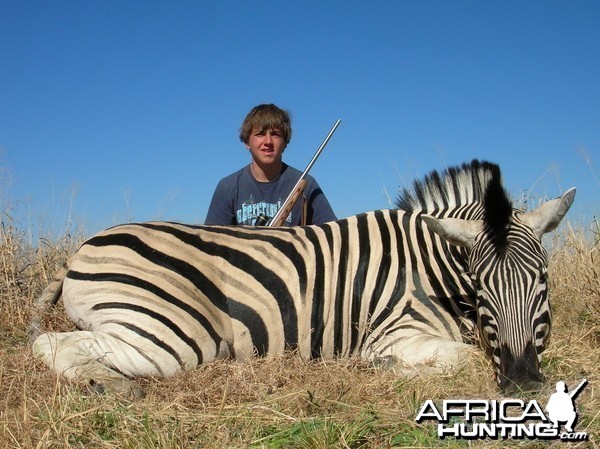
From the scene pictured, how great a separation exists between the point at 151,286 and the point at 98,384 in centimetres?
55

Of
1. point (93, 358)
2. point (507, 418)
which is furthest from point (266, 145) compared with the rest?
point (507, 418)

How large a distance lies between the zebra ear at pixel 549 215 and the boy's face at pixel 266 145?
8.86 ft

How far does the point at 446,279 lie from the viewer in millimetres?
3164

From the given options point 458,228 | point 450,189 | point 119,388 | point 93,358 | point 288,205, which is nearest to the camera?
point 119,388

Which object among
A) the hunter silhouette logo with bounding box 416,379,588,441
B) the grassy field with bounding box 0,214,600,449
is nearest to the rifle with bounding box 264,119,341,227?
the grassy field with bounding box 0,214,600,449

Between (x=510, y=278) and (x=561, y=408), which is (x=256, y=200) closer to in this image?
(x=510, y=278)

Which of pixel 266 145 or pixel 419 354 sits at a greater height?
pixel 266 145

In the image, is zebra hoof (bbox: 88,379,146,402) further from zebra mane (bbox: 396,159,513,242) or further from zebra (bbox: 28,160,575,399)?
zebra mane (bbox: 396,159,513,242)

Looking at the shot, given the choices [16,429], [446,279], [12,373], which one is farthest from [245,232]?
[16,429]

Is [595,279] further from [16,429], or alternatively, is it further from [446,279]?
[16,429]

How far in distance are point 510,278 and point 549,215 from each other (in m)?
0.46

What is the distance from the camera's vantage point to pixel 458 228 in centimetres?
285

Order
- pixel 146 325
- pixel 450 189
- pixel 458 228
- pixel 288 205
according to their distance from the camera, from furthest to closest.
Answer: pixel 288 205
pixel 450 189
pixel 458 228
pixel 146 325

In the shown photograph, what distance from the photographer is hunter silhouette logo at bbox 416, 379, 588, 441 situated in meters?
1.94
